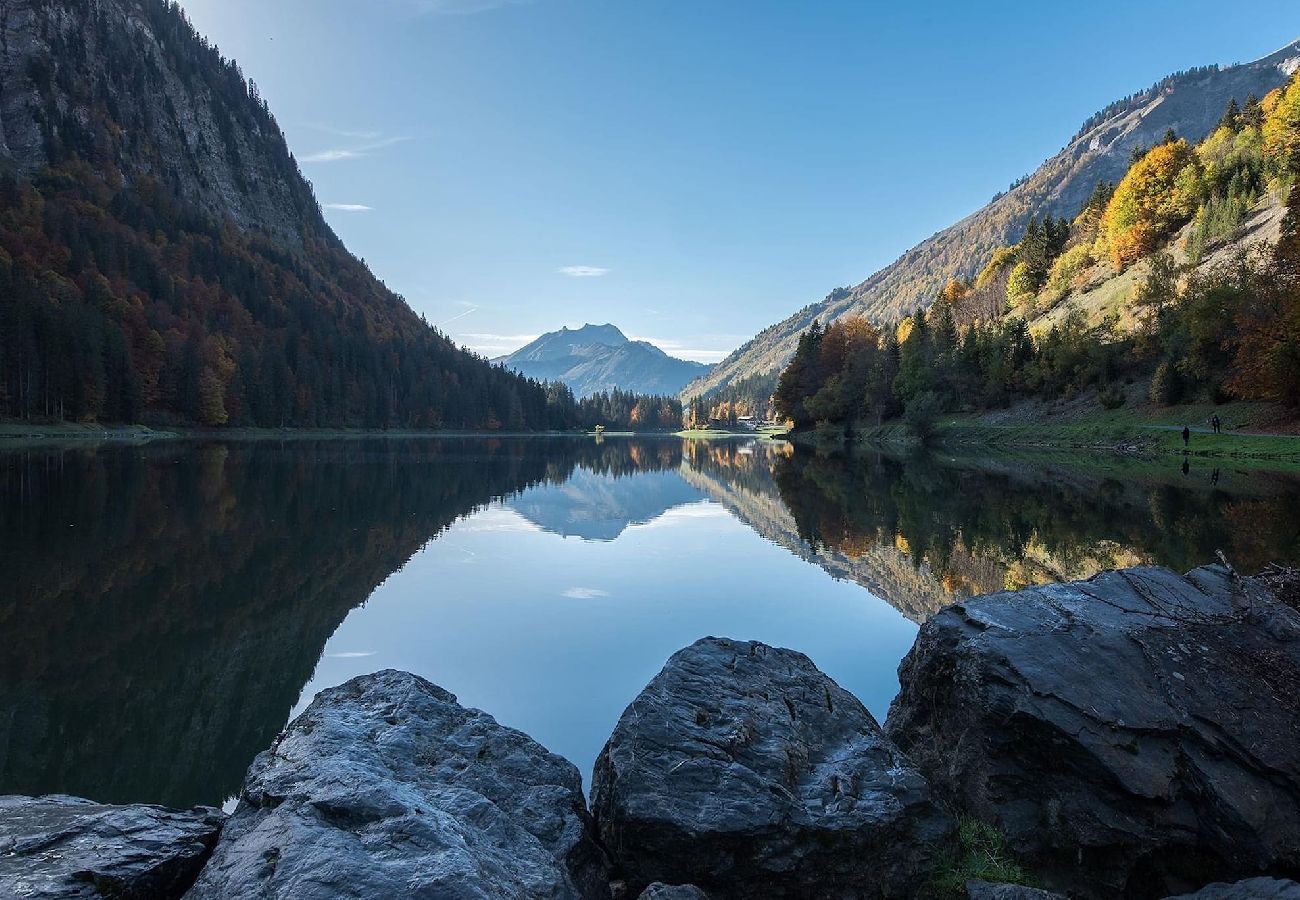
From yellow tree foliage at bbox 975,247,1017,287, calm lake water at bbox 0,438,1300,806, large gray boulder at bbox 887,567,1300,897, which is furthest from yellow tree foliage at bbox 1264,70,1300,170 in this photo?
large gray boulder at bbox 887,567,1300,897

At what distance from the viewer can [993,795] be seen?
6312mm

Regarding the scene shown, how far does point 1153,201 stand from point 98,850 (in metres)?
128

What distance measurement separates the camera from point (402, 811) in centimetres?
405

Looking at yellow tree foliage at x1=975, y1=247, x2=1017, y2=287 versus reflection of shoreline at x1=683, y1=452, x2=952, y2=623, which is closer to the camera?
reflection of shoreline at x1=683, y1=452, x2=952, y2=623

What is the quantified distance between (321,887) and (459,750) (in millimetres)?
2500

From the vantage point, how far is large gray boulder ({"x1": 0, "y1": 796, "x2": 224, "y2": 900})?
12.6ft

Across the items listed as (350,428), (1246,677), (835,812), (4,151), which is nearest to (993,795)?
(835,812)

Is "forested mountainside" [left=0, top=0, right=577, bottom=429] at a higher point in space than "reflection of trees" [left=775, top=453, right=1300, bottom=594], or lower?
higher

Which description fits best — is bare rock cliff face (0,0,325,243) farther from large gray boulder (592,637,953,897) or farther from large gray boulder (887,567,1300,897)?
large gray boulder (887,567,1300,897)

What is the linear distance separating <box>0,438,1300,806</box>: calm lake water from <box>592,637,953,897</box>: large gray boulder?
2754mm

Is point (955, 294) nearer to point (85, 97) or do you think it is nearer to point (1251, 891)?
point (1251, 891)

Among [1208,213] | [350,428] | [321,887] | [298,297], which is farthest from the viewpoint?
[298,297]

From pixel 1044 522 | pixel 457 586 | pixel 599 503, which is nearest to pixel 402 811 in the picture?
pixel 457 586

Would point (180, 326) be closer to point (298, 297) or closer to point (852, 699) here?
point (298, 297)
